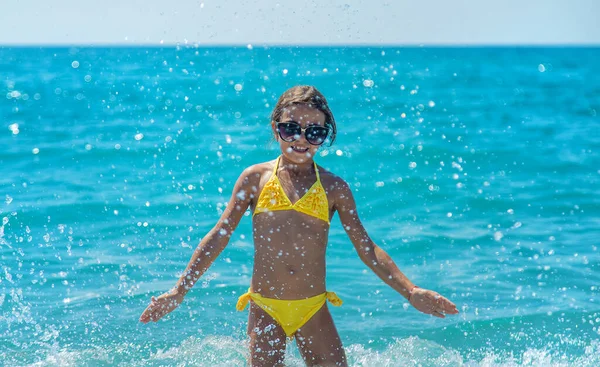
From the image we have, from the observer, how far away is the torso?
3869mm

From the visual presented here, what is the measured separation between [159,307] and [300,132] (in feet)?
3.64

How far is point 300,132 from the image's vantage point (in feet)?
12.6

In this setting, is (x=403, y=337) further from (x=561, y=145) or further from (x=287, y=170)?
(x=561, y=145)

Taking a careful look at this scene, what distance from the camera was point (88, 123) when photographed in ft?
55.3

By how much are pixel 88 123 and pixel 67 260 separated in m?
10.4

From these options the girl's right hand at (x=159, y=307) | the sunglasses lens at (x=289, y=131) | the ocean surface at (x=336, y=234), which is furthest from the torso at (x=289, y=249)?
the ocean surface at (x=336, y=234)

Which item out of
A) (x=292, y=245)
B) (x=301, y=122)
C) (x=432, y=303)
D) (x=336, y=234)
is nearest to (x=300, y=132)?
(x=301, y=122)

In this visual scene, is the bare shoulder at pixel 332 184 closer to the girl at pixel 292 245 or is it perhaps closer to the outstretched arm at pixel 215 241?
the girl at pixel 292 245

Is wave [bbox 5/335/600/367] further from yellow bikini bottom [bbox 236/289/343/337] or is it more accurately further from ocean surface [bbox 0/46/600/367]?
yellow bikini bottom [bbox 236/289/343/337]

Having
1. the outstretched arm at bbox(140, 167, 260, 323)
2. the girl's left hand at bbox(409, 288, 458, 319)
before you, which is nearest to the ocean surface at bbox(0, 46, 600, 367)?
the outstretched arm at bbox(140, 167, 260, 323)

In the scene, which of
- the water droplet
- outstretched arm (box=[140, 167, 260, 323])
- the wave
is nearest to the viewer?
outstretched arm (box=[140, 167, 260, 323])

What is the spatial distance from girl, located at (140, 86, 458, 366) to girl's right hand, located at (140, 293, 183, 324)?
0.07m

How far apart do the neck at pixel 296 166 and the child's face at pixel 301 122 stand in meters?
0.06

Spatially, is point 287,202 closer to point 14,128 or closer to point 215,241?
point 215,241
